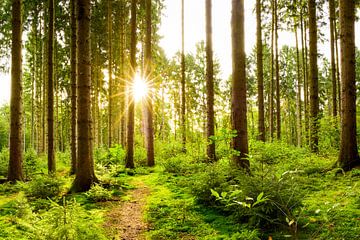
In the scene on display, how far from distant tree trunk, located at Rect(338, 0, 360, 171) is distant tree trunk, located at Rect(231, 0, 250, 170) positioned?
2385 millimetres

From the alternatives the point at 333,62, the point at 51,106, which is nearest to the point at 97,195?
the point at 51,106

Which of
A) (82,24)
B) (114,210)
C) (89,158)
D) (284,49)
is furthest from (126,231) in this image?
(284,49)

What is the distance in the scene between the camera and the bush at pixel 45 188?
25.4 ft

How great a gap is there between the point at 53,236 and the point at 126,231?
6.51 feet

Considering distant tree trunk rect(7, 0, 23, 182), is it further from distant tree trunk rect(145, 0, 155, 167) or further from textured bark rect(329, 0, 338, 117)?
textured bark rect(329, 0, 338, 117)

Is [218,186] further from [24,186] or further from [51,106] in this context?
[51,106]

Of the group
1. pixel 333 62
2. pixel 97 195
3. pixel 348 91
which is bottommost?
pixel 97 195

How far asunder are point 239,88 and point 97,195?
439 cm

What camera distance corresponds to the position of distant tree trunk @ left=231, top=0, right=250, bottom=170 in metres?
7.28

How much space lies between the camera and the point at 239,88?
24.5 ft

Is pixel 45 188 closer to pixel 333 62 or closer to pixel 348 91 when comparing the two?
pixel 348 91

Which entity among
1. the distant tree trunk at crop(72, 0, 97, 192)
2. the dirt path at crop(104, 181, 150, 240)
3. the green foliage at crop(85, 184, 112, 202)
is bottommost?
the dirt path at crop(104, 181, 150, 240)

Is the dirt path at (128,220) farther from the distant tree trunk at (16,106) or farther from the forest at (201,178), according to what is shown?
the distant tree trunk at (16,106)

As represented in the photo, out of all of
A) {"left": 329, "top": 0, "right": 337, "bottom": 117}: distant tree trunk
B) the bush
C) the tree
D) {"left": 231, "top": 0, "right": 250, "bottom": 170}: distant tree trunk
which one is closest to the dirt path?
the bush
